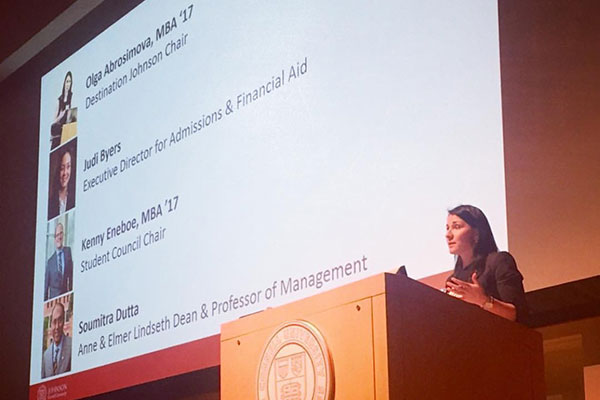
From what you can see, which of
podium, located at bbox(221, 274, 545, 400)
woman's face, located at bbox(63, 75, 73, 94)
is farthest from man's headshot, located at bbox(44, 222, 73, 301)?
podium, located at bbox(221, 274, 545, 400)

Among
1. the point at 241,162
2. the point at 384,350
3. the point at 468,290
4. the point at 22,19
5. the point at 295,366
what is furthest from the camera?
the point at 22,19

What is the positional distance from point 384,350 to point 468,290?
0.93m

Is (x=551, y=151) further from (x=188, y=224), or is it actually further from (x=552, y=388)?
(x=188, y=224)

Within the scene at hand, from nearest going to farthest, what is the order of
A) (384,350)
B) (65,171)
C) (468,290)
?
(384,350)
(468,290)
(65,171)

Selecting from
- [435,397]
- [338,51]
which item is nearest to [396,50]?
[338,51]

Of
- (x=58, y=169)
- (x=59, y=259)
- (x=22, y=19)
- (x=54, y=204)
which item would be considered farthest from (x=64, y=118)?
(x=22, y=19)

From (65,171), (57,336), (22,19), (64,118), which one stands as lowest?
(57,336)

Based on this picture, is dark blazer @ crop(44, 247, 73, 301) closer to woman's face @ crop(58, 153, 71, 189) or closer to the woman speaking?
woman's face @ crop(58, 153, 71, 189)

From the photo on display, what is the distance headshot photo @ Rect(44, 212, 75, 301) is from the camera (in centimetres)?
363

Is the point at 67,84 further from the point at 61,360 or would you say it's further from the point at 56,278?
the point at 61,360

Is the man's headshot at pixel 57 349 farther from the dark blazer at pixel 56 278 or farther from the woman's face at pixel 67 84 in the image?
the woman's face at pixel 67 84

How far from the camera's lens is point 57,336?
141 inches

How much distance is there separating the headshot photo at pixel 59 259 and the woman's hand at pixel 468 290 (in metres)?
1.96

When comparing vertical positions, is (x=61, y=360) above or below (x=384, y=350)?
above
